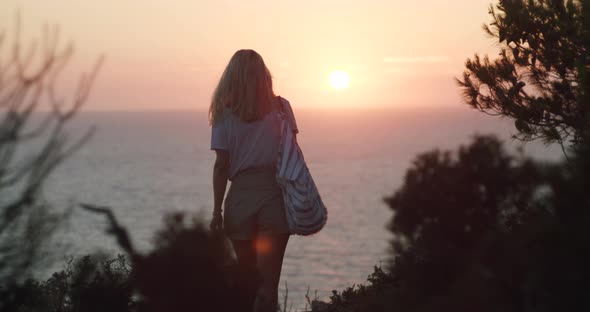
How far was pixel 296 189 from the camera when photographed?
197 inches

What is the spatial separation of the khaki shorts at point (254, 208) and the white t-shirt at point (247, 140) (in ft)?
0.22

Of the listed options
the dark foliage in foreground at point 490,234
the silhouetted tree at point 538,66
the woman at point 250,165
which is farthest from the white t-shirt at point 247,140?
the silhouetted tree at point 538,66

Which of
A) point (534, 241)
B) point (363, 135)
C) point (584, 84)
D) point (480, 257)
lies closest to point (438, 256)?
point (480, 257)

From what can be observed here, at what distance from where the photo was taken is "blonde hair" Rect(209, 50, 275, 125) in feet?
16.4

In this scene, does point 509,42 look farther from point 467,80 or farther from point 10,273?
point 10,273

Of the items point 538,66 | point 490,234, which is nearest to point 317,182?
point 538,66

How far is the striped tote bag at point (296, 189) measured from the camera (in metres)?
4.97

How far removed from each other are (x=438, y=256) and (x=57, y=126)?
189cm

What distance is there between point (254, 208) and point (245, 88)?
0.73m

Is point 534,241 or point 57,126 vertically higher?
point 57,126

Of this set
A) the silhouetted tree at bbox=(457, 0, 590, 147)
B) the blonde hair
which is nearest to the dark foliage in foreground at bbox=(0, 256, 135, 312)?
the blonde hair

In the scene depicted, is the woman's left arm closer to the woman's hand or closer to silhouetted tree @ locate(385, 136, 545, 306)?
the woman's hand

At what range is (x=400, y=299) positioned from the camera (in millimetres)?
3396

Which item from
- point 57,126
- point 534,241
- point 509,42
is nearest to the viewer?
point 534,241
